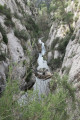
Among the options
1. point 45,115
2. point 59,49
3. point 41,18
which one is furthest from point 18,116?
point 41,18

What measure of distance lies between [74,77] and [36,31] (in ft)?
72.3

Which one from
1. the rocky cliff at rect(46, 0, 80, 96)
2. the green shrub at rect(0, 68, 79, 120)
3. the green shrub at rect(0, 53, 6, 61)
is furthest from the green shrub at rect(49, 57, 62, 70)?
the green shrub at rect(0, 68, 79, 120)

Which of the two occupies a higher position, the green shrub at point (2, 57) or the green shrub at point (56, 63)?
the green shrub at point (56, 63)

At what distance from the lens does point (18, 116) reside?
3150mm

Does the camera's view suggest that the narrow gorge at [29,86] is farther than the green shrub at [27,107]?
Yes

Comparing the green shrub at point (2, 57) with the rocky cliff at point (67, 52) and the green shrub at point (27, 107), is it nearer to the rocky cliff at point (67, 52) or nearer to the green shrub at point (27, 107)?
the rocky cliff at point (67, 52)

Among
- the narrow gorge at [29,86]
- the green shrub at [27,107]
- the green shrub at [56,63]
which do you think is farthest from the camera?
the green shrub at [56,63]

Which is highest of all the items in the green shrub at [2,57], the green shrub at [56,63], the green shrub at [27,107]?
the green shrub at [56,63]

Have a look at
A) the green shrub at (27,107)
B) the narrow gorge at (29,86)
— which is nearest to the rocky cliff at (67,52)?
the narrow gorge at (29,86)

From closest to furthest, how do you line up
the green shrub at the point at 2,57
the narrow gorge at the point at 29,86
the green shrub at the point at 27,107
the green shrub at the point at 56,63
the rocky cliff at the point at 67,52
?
1. the green shrub at the point at 27,107
2. the narrow gorge at the point at 29,86
3. the green shrub at the point at 2,57
4. the rocky cliff at the point at 67,52
5. the green shrub at the point at 56,63

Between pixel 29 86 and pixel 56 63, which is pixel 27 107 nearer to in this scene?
pixel 29 86

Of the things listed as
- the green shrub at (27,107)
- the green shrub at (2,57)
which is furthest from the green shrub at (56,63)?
the green shrub at (27,107)

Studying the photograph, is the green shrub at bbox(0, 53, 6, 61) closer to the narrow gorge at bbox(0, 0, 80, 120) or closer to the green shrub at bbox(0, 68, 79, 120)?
the narrow gorge at bbox(0, 0, 80, 120)

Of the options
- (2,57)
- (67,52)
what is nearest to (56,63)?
(67,52)
